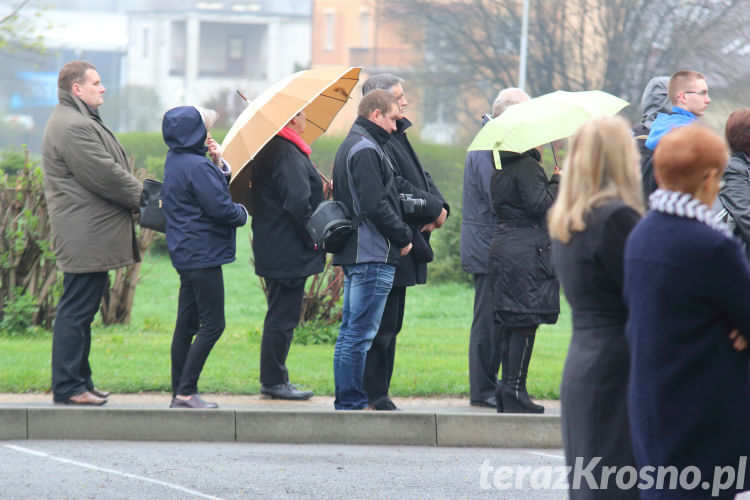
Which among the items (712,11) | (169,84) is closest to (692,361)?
(712,11)

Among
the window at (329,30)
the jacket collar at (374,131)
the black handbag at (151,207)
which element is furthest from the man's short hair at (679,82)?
the window at (329,30)

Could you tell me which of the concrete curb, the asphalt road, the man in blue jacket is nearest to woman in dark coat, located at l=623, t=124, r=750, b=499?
the asphalt road

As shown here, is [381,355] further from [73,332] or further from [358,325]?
[73,332]

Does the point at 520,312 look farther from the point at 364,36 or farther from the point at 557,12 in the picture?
the point at 364,36

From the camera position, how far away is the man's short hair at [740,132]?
21.8ft

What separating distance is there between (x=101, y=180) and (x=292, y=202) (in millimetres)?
1272

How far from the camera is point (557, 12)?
1505 inches

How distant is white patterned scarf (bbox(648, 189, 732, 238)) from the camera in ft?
11.0

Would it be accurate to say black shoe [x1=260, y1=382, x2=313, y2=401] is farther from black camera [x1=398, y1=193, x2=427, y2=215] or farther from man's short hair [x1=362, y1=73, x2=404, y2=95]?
man's short hair [x1=362, y1=73, x2=404, y2=95]

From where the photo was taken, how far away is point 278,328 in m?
7.69

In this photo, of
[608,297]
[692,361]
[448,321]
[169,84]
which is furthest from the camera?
[169,84]

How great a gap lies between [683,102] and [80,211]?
4057 millimetres

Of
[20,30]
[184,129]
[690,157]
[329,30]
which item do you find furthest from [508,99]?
[329,30]

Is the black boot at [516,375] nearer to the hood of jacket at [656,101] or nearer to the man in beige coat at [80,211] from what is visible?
the hood of jacket at [656,101]
